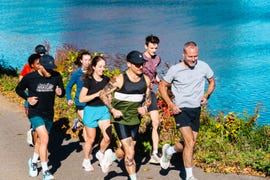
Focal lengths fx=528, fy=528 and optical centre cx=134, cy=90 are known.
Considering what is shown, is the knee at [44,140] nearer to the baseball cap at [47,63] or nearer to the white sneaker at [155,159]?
the baseball cap at [47,63]

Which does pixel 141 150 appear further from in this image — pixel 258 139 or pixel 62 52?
pixel 62 52

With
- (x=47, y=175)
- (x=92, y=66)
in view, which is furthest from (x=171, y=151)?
(x=47, y=175)

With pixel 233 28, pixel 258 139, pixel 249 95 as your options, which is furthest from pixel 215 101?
pixel 233 28

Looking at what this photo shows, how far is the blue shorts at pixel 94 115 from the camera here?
8.30 m

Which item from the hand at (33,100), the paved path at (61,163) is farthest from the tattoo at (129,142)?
the hand at (33,100)

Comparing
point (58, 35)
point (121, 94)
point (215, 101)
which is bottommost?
point (215, 101)

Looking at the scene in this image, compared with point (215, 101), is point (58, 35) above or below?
above

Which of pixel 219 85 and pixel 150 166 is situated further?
pixel 219 85

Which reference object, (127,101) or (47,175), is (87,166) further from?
(127,101)

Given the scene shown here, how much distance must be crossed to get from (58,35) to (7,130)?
25385 mm

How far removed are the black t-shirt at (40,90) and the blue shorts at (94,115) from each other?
1.94ft

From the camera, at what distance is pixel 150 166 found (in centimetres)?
858

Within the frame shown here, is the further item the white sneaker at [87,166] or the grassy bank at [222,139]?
the white sneaker at [87,166]

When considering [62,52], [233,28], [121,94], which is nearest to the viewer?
[121,94]
